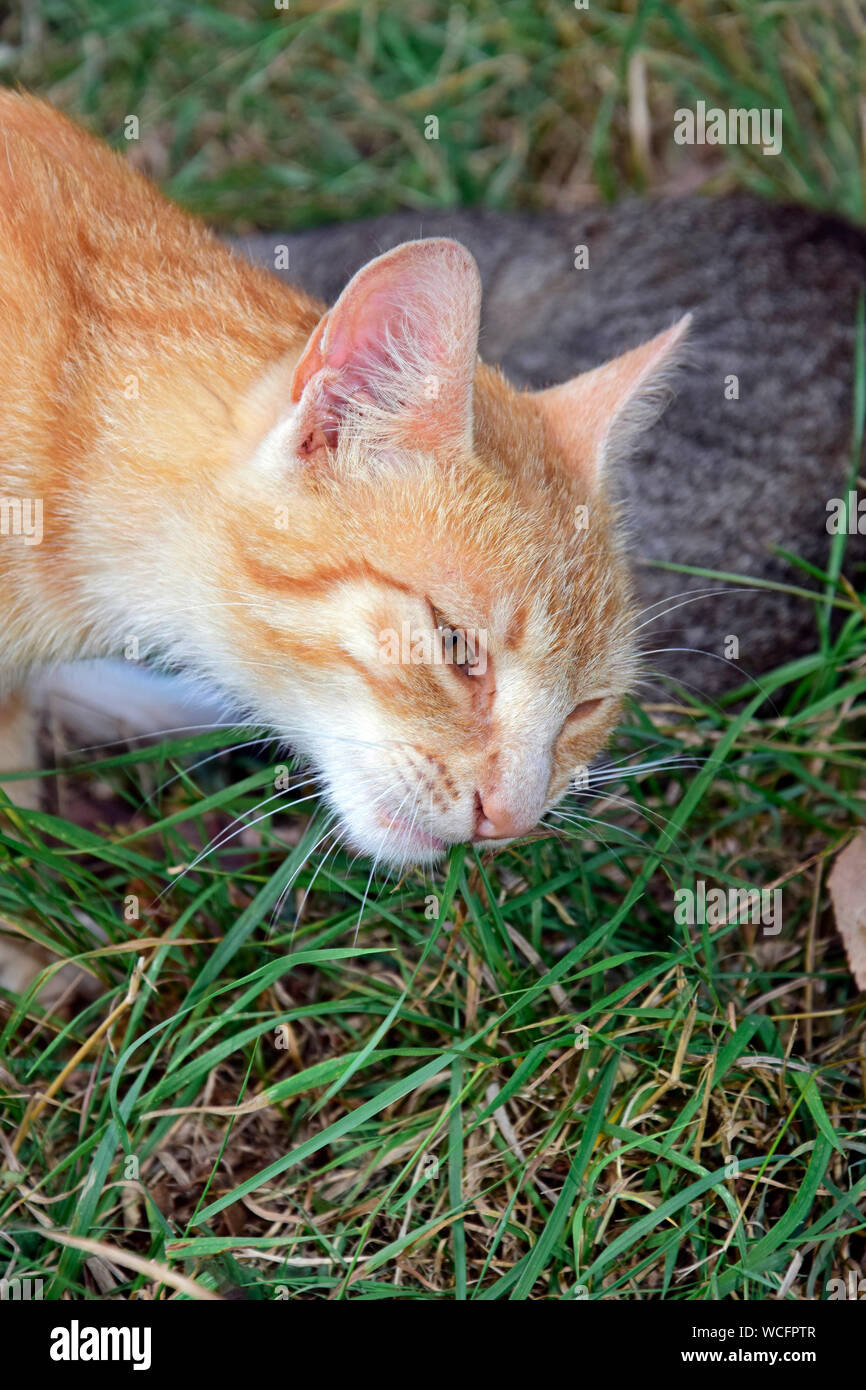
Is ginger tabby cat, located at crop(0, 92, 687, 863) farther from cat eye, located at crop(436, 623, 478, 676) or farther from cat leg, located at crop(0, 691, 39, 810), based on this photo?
cat leg, located at crop(0, 691, 39, 810)

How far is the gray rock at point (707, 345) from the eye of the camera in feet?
12.3

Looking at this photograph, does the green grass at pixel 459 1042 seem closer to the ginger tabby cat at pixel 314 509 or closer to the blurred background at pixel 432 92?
the ginger tabby cat at pixel 314 509

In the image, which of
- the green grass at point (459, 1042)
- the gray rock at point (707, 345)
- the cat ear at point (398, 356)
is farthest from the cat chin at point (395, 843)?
the gray rock at point (707, 345)

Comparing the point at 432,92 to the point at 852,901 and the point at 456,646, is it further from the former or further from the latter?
the point at 852,901

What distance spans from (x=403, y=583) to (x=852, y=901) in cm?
141

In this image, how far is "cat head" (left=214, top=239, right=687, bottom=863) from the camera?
235 cm

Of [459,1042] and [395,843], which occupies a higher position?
[395,843]

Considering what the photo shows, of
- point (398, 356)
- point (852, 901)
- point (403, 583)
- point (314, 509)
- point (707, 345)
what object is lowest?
point (852, 901)

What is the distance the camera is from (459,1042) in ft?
9.15

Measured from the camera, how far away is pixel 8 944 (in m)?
3.00

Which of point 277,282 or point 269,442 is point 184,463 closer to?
point 269,442

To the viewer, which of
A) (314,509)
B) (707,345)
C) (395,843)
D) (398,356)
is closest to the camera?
(398,356)

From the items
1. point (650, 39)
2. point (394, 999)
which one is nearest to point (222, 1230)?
point (394, 999)

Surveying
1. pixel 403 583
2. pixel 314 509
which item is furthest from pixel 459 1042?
pixel 314 509
